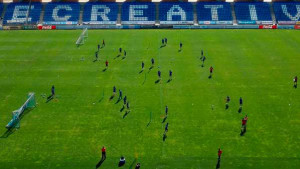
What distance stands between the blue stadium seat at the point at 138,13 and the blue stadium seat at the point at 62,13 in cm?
950

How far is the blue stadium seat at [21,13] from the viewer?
2985 inches

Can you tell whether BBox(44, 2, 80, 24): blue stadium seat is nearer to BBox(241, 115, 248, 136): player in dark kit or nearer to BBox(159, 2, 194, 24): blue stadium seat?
BBox(159, 2, 194, 24): blue stadium seat

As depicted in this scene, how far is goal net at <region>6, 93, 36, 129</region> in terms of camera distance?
3856cm

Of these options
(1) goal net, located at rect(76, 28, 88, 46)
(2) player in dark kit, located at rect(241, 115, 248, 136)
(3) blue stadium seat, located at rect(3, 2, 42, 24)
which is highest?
(3) blue stadium seat, located at rect(3, 2, 42, 24)

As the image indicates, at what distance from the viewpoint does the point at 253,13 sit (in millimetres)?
76562

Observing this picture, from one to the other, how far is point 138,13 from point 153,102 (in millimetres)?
37707

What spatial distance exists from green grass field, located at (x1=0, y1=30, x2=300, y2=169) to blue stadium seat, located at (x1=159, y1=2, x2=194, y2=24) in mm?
9901

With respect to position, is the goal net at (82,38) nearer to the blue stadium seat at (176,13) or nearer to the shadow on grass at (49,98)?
the blue stadium seat at (176,13)

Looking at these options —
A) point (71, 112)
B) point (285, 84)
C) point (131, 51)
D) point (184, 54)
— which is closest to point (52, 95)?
point (71, 112)

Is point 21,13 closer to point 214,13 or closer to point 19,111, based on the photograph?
point 214,13

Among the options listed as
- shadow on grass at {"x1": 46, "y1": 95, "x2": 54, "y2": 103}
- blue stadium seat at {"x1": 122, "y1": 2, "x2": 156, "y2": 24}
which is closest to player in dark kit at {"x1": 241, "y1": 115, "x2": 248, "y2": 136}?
shadow on grass at {"x1": 46, "y1": 95, "x2": 54, "y2": 103}

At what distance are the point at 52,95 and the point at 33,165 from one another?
531 inches

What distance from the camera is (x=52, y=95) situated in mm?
44844

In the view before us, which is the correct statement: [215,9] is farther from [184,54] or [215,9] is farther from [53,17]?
[53,17]
